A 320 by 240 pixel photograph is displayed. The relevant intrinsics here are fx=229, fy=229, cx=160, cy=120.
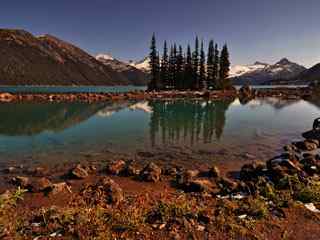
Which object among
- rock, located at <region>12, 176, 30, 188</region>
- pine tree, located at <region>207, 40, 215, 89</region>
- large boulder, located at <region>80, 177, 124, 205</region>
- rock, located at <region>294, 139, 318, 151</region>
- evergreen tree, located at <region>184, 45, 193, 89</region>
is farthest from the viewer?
pine tree, located at <region>207, 40, 215, 89</region>

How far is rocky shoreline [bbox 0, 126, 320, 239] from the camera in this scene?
17.8 feet

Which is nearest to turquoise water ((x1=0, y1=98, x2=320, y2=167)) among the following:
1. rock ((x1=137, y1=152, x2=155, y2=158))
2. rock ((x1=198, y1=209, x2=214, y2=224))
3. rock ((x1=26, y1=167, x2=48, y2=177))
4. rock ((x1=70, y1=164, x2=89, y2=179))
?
rock ((x1=137, y1=152, x2=155, y2=158))

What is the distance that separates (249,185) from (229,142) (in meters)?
8.70

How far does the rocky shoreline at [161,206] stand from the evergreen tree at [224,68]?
251 feet

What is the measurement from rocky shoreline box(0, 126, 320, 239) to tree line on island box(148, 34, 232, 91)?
7652 cm

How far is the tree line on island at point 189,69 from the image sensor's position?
8550 cm

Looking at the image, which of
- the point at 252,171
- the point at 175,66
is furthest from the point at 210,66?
the point at 252,171

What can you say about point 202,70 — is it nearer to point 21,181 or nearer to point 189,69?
point 189,69

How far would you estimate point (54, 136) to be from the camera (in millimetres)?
18578

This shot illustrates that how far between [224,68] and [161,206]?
85.4 meters

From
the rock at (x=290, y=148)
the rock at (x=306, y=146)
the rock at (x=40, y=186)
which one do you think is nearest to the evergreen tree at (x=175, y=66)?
the rock at (x=306, y=146)

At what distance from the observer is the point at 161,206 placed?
632 centimetres

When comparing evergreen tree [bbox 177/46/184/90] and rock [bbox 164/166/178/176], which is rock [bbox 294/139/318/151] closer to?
rock [bbox 164/166/178/176]

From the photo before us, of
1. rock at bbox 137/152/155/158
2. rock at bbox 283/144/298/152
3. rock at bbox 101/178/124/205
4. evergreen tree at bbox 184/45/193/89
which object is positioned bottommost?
rock at bbox 137/152/155/158
